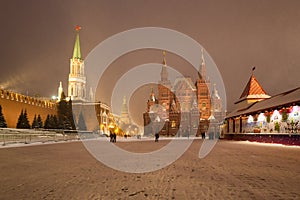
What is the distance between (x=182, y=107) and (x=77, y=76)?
60052 millimetres

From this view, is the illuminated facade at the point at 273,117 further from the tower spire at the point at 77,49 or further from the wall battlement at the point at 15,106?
the tower spire at the point at 77,49

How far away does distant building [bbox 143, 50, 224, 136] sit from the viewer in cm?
8119

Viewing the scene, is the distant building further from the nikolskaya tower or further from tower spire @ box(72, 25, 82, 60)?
tower spire @ box(72, 25, 82, 60)

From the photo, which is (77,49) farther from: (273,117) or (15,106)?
(273,117)

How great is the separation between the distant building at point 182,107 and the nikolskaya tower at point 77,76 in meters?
42.1

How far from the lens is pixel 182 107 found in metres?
89.9

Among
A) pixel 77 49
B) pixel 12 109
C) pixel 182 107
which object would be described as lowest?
pixel 12 109

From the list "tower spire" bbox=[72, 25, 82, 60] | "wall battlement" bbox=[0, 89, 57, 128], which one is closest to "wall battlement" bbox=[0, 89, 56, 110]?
"wall battlement" bbox=[0, 89, 57, 128]

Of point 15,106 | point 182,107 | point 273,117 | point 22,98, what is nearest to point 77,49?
point 182,107

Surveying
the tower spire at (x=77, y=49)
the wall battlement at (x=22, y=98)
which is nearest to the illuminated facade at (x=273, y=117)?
the wall battlement at (x=22, y=98)

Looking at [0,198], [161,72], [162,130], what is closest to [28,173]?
[0,198]

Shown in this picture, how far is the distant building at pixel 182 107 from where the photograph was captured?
266ft

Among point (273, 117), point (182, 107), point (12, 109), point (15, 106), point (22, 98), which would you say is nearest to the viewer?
point (273, 117)

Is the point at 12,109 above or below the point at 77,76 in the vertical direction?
below
